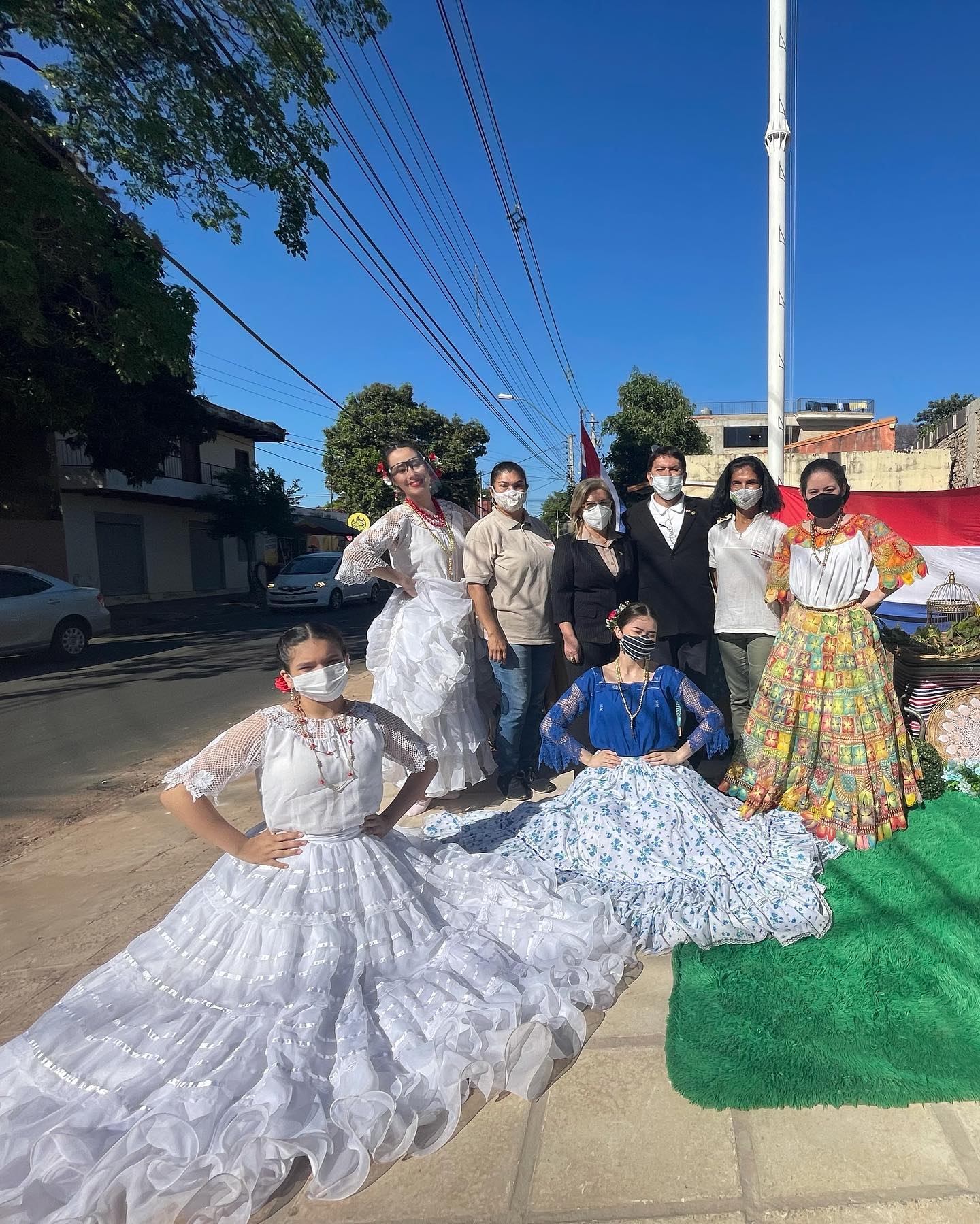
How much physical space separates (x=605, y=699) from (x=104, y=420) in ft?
36.8

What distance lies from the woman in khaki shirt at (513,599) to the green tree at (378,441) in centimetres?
2343

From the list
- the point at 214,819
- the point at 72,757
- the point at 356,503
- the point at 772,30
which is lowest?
the point at 72,757

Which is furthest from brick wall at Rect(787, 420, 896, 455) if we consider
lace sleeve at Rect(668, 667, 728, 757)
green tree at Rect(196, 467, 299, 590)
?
lace sleeve at Rect(668, 667, 728, 757)

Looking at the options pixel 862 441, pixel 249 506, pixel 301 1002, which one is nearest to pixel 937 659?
pixel 301 1002

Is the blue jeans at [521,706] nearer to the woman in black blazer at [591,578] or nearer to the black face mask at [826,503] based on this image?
the woman in black blazer at [591,578]

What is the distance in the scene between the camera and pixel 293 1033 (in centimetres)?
198

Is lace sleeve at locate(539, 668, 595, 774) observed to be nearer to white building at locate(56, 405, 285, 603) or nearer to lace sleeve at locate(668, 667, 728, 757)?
lace sleeve at locate(668, 667, 728, 757)

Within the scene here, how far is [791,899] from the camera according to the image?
9.07 feet

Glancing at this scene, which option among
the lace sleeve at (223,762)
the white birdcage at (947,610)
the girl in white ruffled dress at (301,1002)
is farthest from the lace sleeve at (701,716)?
the white birdcage at (947,610)

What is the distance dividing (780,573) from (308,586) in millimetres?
14636

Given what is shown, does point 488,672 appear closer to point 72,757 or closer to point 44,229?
point 72,757

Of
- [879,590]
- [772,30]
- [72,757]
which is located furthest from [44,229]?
[879,590]

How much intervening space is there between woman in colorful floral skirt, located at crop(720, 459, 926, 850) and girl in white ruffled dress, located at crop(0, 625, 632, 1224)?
1423mm

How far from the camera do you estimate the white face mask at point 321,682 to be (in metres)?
2.36
